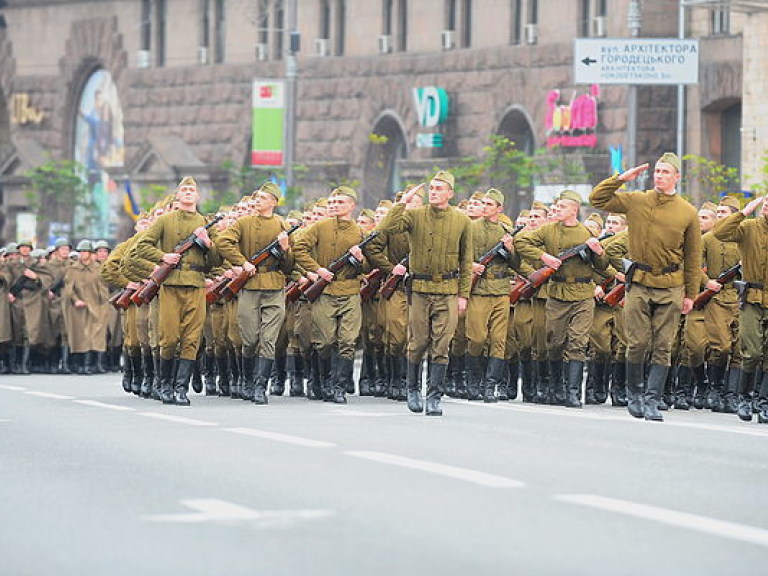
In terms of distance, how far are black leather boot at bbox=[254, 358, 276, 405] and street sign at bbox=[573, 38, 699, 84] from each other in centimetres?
1931

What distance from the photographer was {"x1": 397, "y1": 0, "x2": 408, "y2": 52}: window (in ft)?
178

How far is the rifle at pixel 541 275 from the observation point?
2248 centimetres

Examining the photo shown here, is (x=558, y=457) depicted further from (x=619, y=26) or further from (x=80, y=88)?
(x=80, y=88)

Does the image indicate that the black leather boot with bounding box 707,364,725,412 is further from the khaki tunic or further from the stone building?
the stone building

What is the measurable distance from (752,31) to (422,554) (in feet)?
107

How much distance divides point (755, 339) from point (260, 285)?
15.9 ft

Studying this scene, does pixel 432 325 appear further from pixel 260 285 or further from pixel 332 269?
pixel 260 285

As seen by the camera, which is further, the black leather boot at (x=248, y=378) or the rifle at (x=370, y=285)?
the rifle at (x=370, y=285)

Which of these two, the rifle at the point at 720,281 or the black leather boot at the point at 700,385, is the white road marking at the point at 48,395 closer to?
the black leather boot at the point at 700,385

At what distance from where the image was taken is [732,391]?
71.2 feet

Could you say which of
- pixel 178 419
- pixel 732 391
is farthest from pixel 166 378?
pixel 732 391

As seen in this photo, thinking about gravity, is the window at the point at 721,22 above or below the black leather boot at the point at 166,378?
above

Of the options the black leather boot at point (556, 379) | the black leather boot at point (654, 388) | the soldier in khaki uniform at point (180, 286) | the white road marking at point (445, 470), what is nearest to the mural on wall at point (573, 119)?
the black leather boot at point (556, 379)

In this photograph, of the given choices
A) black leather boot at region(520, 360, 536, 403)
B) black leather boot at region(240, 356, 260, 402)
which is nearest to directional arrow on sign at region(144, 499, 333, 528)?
black leather boot at region(240, 356, 260, 402)
